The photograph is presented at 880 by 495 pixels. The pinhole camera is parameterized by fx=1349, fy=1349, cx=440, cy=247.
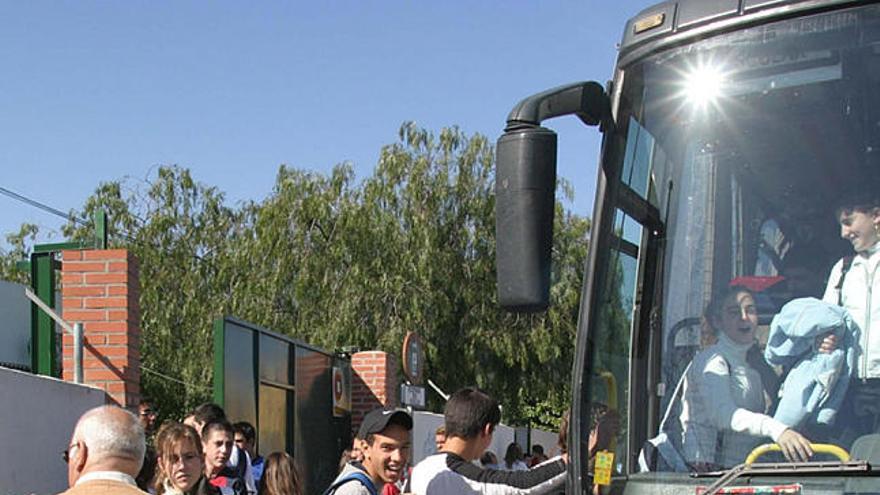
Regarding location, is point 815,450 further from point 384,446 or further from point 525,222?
point 384,446

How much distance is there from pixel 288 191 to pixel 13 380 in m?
21.5

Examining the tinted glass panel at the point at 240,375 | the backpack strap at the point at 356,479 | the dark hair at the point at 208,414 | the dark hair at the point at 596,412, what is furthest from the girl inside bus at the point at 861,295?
the tinted glass panel at the point at 240,375

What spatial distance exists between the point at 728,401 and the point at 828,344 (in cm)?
38

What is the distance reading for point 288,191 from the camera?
2864 cm

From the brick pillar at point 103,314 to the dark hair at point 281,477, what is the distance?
2.27m

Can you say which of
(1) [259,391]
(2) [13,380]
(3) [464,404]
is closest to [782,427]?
(3) [464,404]

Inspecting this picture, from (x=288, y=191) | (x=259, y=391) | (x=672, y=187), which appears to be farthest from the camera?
(x=288, y=191)

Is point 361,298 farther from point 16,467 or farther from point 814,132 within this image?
point 814,132

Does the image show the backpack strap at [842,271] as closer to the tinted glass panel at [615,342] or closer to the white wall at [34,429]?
the tinted glass panel at [615,342]

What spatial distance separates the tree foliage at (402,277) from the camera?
26.8 meters

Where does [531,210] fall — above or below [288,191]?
below

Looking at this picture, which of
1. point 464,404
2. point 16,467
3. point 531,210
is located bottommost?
point 16,467

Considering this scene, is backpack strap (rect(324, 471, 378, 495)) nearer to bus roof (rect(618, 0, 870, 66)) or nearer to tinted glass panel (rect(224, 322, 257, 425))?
bus roof (rect(618, 0, 870, 66))

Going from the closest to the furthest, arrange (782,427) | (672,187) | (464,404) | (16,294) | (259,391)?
1. (782,427)
2. (672,187)
3. (464,404)
4. (259,391)
5. (16,294)
